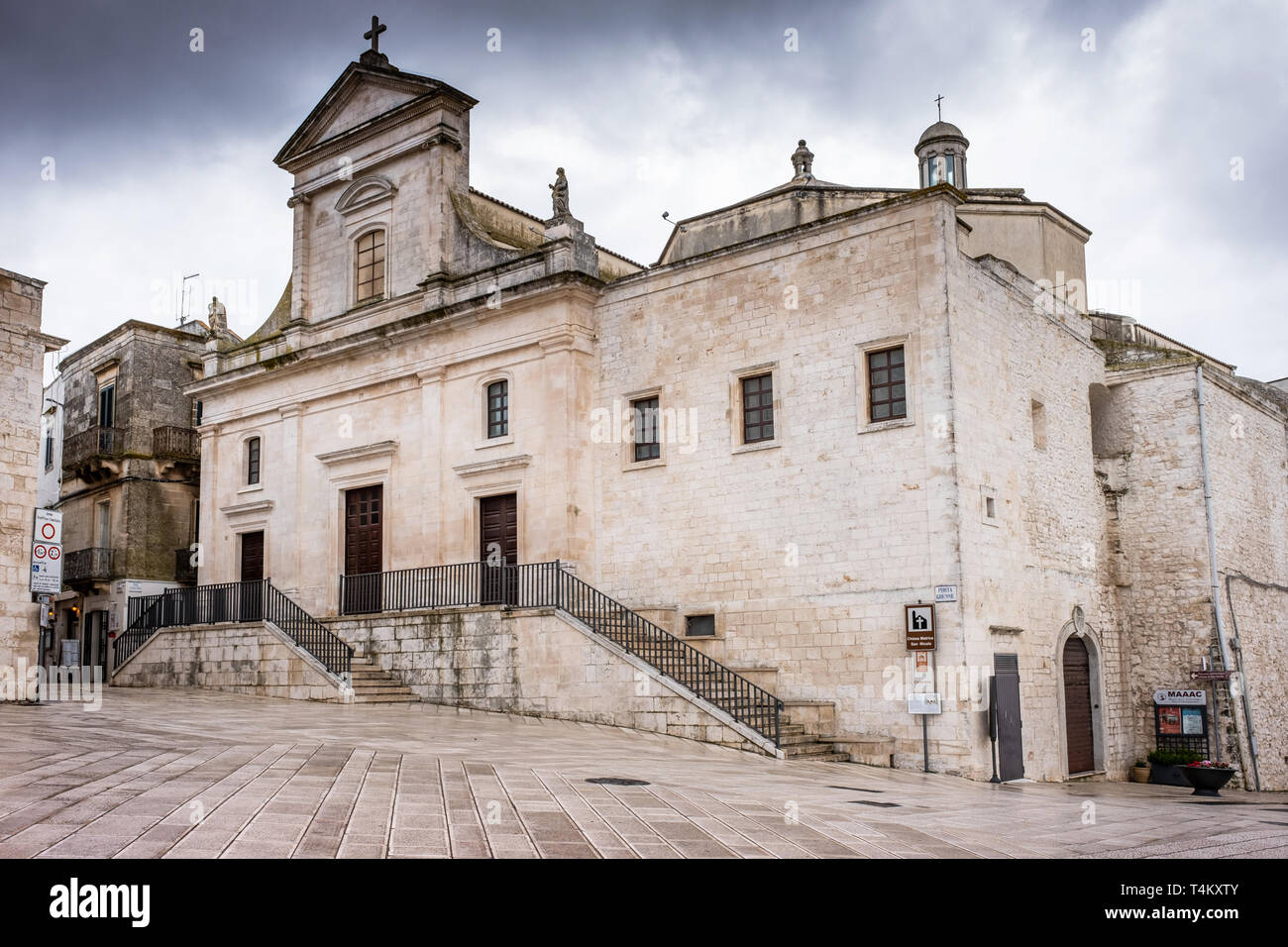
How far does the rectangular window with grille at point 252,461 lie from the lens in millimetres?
27547

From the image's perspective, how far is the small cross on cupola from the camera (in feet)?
84.9

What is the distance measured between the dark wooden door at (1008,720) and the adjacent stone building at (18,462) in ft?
47.9

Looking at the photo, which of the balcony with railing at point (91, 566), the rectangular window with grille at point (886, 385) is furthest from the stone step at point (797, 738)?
the balcony with railing at point (91, 566)

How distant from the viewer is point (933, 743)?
16.1 m

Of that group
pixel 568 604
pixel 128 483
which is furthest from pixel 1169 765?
pixel 128 483

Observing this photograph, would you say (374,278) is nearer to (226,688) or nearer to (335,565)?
(335,565)

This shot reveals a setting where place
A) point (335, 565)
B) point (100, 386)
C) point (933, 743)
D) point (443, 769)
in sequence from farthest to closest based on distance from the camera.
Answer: point (100, 386)
point (335, 565)
point (933, 743)
point (443, 769)

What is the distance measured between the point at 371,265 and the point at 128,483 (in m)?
11.0

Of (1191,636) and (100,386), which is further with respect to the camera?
(100,386)

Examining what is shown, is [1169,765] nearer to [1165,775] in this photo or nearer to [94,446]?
[1165,775]

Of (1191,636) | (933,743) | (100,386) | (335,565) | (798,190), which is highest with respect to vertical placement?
(798,190)
